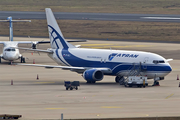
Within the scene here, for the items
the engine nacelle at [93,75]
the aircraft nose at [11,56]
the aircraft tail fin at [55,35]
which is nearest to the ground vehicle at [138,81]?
the engine nacelle at [93,75]

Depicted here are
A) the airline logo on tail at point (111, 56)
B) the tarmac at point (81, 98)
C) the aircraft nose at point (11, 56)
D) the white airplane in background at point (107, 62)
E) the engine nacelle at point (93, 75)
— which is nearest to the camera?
the tarmac at point (81, 98)

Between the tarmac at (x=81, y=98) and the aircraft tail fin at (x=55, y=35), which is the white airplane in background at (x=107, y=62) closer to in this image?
the aircraft tail fin at (x=55, y=35)

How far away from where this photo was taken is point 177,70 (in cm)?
5166

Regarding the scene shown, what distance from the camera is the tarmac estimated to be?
996 inches

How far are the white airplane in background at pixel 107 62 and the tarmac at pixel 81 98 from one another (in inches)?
48.3

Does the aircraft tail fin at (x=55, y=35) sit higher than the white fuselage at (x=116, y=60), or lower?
higher

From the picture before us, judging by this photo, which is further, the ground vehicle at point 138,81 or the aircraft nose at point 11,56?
→ the aircraft nose at point 11,56

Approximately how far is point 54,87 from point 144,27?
76523mm

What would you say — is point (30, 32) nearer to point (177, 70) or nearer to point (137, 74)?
point (177, 70)

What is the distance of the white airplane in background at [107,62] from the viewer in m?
38.3

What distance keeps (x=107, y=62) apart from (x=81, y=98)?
1004 cm

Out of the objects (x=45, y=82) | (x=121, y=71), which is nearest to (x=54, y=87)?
(x=45, y=82)

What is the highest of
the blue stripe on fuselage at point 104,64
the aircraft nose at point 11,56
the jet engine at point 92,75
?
the aircraft nose at point 11,56

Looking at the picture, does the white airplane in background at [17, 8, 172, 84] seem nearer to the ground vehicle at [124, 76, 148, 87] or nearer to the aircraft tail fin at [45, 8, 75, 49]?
the aircraft tail fin at [45, 8, 75, 49]
